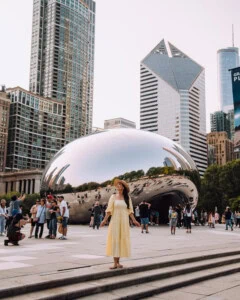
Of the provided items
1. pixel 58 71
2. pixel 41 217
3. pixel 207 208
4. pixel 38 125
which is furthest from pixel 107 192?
pixel 58 71

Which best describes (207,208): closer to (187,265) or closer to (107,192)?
(107,192)

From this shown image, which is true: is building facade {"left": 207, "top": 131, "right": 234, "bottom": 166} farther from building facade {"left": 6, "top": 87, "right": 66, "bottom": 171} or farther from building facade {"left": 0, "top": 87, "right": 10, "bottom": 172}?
building facade {"left": 0, "top": 87, "right": 10, "bottom": 172}

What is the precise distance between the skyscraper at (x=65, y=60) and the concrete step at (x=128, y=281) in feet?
501

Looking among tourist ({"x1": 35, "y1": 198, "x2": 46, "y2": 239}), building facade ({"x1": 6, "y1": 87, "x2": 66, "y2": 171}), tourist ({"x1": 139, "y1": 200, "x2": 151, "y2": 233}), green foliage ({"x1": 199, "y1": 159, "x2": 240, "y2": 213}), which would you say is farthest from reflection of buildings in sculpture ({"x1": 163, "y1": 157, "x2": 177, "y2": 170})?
building facade ({"x1": 6, "y1": 87, "x2": 66, "y2": 171})

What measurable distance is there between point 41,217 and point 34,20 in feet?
578

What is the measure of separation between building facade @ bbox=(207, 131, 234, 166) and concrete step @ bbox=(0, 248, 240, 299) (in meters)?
164

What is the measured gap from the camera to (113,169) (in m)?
20.9

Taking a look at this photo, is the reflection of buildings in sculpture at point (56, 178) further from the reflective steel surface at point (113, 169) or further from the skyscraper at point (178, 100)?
the skyscraper at point (178, 100)

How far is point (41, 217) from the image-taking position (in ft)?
44.3

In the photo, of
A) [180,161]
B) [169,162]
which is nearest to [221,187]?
[180,161]

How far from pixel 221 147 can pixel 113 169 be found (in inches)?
6270

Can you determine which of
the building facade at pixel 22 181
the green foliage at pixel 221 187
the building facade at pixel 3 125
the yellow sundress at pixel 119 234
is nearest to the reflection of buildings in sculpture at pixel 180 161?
the yellow sundress at pixel 119 234

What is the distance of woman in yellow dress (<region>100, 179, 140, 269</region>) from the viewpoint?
263 inches

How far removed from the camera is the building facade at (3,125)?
5137 inches
